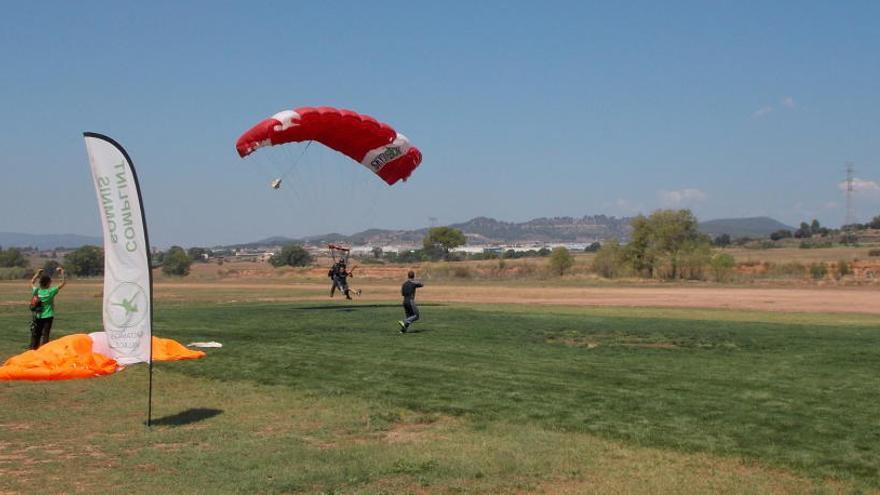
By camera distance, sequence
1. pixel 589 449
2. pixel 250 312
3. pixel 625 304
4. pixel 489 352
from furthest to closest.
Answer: pixel 625 304
pixel 250 312
pixel 489 352
pixel 589 449

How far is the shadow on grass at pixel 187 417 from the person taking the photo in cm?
1203

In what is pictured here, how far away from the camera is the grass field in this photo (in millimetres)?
9031

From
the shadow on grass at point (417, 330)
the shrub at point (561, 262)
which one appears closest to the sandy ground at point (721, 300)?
the shadow on grass at point (417, 330)

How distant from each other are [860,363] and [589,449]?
991 centimetres

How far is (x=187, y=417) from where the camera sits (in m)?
12.4

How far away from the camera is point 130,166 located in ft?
37.0

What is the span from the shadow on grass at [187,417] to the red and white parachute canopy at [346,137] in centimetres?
1530

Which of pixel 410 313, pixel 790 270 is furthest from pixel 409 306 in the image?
pixel 790 270

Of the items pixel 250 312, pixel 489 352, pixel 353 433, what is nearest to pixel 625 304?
pixel 250 312

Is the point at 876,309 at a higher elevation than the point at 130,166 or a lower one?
lower

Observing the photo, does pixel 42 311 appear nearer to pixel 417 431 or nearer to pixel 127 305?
pixel 127 305

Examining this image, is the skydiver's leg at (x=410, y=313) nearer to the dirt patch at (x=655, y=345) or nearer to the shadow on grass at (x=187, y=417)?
the dirt patch at (x=655, y=345)

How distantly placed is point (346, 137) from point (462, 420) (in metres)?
18.9

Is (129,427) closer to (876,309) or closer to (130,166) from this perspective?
(130,166)
